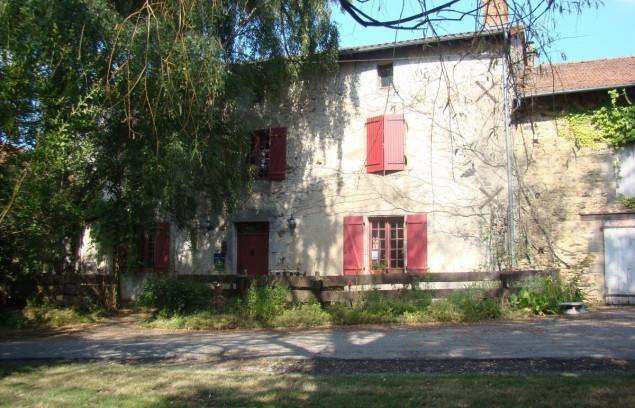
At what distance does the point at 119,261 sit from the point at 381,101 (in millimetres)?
8924

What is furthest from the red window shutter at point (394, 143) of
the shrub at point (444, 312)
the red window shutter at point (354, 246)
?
the shrub at point (444, 312)

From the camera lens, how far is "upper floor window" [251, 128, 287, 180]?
16.7 metres

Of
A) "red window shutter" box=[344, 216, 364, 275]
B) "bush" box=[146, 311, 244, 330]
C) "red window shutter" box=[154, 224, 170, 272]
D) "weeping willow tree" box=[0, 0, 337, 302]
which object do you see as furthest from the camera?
"red window shutter" box=[154, 224, 170, 272]

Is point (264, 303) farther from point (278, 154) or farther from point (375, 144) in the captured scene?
point (375, 144)

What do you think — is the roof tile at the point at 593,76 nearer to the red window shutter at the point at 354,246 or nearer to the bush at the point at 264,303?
the red window shutter at the point at 354,246

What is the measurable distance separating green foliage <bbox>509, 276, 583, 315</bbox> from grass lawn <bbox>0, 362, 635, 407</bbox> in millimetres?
6302

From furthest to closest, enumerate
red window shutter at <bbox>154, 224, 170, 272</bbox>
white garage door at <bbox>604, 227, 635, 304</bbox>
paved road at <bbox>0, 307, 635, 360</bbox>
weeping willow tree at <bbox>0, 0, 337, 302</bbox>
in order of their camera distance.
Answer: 1. red window shutter at <bbox>154, 224, 170, 272</bbox>
2. white garage door at <bbox>604, 227, 635, 304</bbox>
3. paved road at <bbox>0, 307, 635, 360</bbox>
4. weeping willow tree at <bbox>0, 0, 337, 302</bbox>

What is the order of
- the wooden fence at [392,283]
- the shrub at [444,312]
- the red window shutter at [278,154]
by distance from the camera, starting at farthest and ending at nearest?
the red window shutter at [278,154], the wooden fence at [392,283], the shrub at [444,312]

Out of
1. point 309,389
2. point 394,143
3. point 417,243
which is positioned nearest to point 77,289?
point 417,243

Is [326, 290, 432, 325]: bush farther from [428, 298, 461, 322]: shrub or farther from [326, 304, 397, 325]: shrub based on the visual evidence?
[428, 298, 461, 322]: shrub

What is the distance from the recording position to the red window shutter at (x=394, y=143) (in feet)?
50.3

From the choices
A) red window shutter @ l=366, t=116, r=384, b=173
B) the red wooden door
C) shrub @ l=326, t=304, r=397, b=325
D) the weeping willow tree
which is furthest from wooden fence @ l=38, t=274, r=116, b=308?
red window shutter @ l=366, t=116, r=384, b=173

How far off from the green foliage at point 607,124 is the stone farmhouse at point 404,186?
30 centimetres

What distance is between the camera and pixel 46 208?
9031 millimetres
